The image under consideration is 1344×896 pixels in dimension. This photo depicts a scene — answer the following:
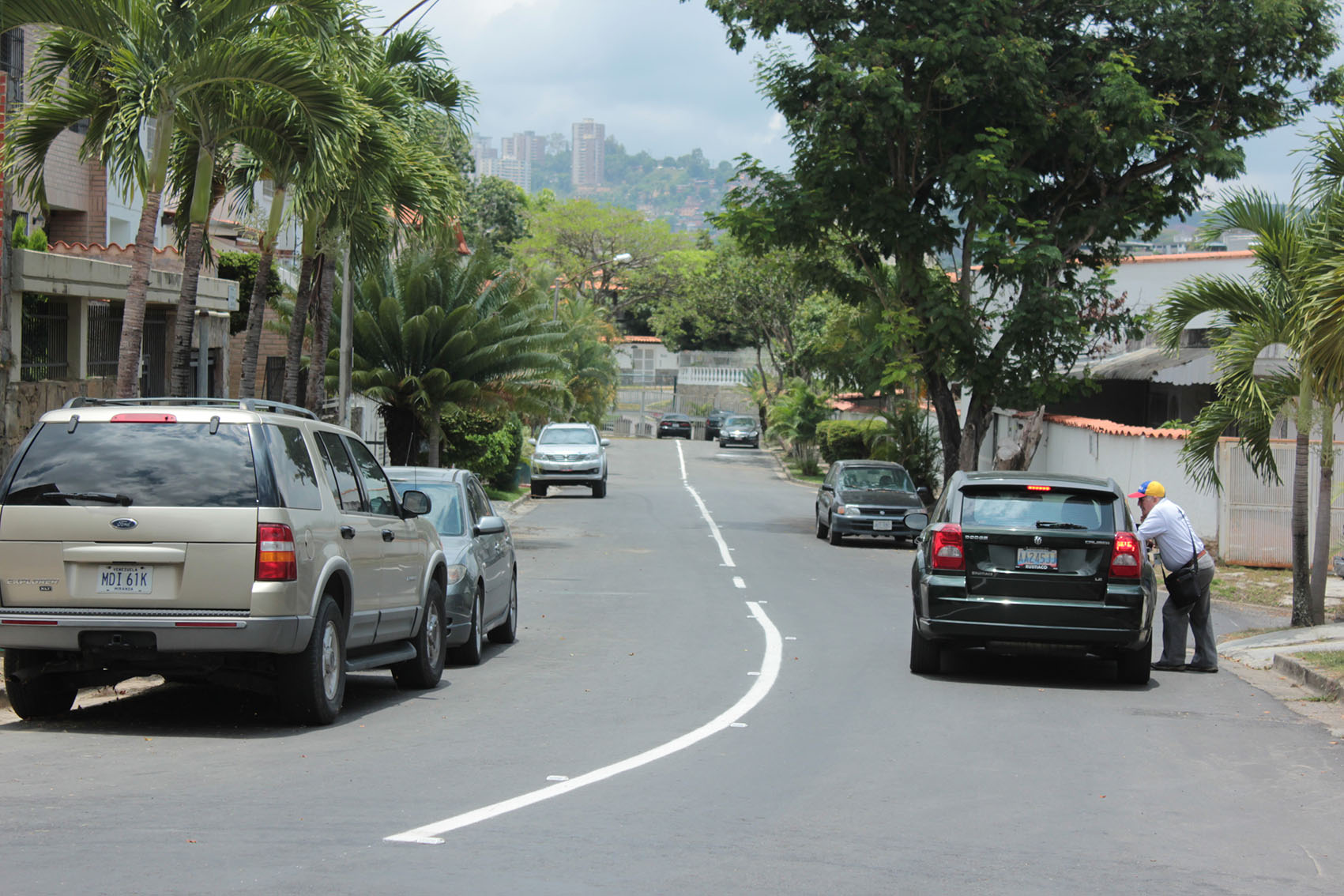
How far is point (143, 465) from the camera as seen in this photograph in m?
8.22

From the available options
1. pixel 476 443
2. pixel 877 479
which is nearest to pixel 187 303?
pixel 476 443

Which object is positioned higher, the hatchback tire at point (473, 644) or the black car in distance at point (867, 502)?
the black car in distance at point (867, 502)

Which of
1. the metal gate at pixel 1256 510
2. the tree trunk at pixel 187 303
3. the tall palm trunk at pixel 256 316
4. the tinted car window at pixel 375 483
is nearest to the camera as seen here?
the tinted car window at pixel 375 483

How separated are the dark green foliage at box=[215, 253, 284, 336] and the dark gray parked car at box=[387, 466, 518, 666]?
36.7ft

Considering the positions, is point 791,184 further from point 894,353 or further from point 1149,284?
point 1149,284

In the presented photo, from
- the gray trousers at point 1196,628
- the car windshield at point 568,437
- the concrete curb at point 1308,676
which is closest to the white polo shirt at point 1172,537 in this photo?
the gray trousers at point 1196,628

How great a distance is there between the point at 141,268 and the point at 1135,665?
9.68 m

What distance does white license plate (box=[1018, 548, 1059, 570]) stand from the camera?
11.2m

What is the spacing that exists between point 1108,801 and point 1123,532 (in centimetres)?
430

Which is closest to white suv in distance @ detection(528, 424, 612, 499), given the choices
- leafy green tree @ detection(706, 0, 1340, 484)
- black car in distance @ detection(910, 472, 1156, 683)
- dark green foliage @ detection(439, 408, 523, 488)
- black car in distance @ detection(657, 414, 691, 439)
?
dark green foliage @ detection(439, 408, 523, 488)

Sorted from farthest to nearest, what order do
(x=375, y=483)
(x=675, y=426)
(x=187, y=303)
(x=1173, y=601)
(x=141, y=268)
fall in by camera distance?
(x=675, y=426) → (x=187, y=303) → (x=141, y=268) → (x=1173, y=601) → (x=375, y=483)

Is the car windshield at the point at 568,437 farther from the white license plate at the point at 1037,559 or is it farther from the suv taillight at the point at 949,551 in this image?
the white license plate at the point at 1037,559

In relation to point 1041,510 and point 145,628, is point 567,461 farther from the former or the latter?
point 145,628

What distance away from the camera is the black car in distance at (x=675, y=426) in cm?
8138
